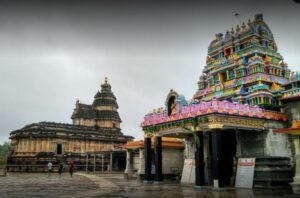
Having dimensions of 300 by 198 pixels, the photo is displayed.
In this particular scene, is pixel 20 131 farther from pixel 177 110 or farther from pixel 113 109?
pixel 177 110

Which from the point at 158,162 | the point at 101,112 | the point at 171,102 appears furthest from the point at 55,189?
the point at 101,112

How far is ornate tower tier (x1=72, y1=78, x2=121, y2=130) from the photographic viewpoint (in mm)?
82188

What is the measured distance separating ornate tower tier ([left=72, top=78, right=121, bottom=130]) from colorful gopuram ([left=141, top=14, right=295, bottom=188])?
53.2 metres

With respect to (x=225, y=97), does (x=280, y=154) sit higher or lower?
lower

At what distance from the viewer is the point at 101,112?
83.8 meters

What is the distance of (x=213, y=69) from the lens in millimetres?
31312

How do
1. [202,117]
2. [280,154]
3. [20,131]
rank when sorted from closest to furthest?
[202,117] < [280,154] < [20,131]

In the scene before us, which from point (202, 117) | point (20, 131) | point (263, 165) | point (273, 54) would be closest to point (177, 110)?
point (202, 117)

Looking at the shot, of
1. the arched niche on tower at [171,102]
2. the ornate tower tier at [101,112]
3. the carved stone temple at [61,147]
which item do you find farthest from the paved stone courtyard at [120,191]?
the ornate tower tier at [101,112]

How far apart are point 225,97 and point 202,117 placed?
7743 millimetres

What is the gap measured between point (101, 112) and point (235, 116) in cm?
6504

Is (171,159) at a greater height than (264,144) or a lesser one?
lesser

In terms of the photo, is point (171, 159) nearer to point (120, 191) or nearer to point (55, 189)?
point (120, 191)

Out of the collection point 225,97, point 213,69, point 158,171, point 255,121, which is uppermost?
point 213,69
